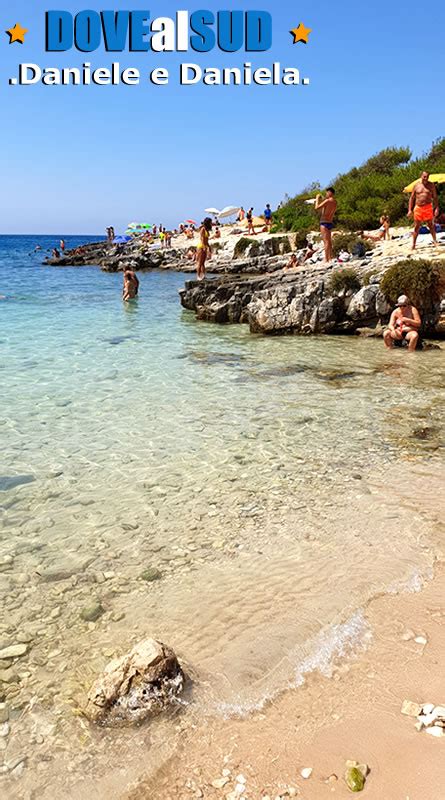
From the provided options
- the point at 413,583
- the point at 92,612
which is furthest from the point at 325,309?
the point at 92,612

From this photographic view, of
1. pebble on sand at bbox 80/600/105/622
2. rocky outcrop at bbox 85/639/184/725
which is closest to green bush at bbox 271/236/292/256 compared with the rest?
pebble on sand at bbox 80/600/105/622

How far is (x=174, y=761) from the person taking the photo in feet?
7.83

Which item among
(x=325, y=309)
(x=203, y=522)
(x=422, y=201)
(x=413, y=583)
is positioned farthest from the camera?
(x=422, y=201)

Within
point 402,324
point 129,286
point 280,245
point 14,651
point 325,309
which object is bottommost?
point 14,651

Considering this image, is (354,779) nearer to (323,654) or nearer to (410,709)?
(410,709)

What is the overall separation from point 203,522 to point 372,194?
34.0 meters

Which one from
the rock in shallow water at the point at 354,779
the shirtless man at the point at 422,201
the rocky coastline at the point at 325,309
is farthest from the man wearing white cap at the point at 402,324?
the rock in shallow water at the point at 354,779

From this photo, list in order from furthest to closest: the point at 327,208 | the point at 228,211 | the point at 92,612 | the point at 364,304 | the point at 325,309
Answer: the point at 228,211 < the point at 327,208 < the point at 325,309 < the point at 364,304 < the point at 92,612

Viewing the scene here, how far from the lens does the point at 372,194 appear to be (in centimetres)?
3419

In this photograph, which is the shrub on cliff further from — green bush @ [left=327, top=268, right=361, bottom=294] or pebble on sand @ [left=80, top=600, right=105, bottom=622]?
pebble on sand @ [left=80, top=600, right=105, bottom=622]

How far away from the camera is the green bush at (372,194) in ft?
101

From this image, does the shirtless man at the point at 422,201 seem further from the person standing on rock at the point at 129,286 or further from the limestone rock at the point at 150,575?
the limestone rock at the point at 150,575

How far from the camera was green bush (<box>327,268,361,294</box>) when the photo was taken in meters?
14.0

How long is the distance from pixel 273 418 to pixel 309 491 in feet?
7.59
